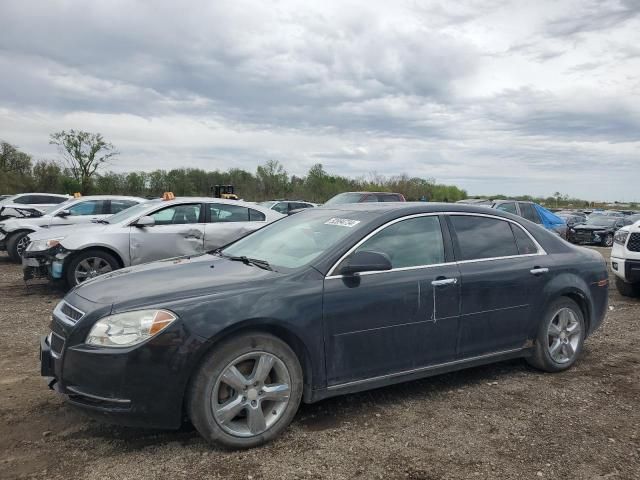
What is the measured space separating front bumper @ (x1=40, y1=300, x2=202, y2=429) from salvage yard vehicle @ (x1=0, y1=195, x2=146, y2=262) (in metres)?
9.25

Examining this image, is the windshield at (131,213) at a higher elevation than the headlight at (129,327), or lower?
higher

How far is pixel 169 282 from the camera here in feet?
11.7

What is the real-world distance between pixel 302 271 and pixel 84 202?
9946mm

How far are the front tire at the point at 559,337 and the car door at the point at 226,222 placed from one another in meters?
5.15

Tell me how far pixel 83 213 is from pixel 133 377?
9.98m

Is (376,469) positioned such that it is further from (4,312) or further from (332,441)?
(4,312)

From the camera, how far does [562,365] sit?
4.93 metres

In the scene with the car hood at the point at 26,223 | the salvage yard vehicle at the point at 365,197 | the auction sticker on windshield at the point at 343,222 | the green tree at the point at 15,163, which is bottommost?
the car hood at the point at 26,223

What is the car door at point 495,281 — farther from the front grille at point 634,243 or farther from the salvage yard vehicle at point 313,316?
the front grille at point 634,243

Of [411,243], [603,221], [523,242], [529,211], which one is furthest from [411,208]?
[603,221]

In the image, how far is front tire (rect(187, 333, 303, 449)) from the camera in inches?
127

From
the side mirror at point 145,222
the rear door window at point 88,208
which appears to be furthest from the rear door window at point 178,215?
the rear door window at point 88,208

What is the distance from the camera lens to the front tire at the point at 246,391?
10.6ft

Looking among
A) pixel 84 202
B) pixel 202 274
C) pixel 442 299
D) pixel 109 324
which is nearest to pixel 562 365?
pixel 442 299
